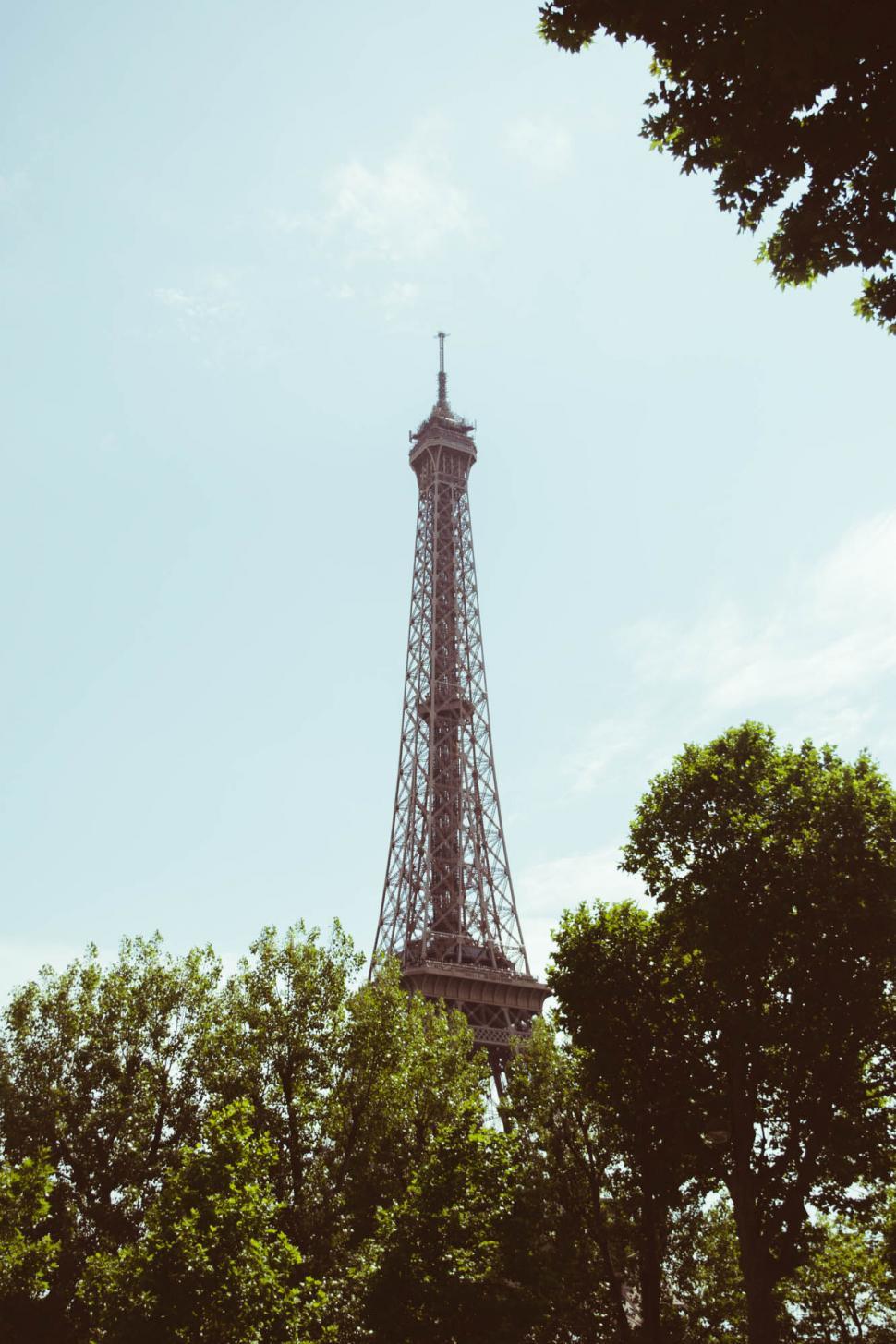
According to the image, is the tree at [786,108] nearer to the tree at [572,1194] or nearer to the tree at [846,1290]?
the tree at [572,1194]

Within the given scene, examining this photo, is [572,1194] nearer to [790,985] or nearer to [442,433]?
[790,985]

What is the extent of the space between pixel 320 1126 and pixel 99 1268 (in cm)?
651

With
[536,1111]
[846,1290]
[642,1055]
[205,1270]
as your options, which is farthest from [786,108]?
[846,1290]

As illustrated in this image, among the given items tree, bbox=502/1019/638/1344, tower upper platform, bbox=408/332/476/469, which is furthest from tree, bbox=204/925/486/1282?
tower upper platform, bbox=408/332/476/469

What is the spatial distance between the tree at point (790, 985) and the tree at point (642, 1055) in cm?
58

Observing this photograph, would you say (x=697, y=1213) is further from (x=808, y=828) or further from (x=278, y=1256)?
(x=278, y=1256)

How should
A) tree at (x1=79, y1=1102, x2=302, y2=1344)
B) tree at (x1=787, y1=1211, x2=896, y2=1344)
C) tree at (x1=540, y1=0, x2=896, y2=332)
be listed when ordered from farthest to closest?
1. tree at (x1=787, y1=1211, x2=896, y2=1344)
2. tree at (x1=79, y1=1102, x2=302, y2=1344)
3. tree at (x1=540, y1=0, x2=896, y2=332)

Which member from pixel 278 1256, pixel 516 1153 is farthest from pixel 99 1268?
pixel 516 1153

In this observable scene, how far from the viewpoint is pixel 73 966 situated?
25203mm

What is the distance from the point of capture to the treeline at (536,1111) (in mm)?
17312

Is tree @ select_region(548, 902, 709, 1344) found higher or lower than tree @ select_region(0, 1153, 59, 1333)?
higher

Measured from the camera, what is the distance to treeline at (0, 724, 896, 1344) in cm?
1731

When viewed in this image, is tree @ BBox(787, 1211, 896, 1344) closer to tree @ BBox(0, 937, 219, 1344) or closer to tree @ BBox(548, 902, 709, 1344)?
Result: tree @ BBox(548, 902, 709, 1344)

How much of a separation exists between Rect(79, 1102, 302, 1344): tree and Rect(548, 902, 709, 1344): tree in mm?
8362
